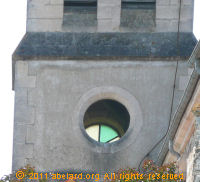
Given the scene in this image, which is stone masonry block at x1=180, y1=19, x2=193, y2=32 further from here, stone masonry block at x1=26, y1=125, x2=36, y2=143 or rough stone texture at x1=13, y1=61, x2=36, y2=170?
stone masonry block at x1=26, y1=125, x2=36, y2=143

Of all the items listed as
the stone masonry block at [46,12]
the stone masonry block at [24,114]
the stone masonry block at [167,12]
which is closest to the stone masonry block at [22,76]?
the stone masonry block at [24,114]

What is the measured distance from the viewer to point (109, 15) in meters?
24.5

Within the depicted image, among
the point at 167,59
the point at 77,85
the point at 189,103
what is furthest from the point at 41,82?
the point at 189,103

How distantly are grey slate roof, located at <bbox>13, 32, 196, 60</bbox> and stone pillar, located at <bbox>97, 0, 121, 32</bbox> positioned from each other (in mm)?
A: 137

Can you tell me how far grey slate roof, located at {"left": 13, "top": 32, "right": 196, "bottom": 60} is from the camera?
24.0 metres

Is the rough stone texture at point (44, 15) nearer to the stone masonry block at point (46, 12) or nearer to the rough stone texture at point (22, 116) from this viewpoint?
the stone masonry block at point (46, 12)

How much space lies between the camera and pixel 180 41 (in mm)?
24141

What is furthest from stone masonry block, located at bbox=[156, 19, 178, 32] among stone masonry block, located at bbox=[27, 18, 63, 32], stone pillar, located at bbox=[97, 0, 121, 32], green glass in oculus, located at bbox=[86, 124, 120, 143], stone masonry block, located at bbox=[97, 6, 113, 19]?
green glass in oculus, located at bbox=[86, 124, 120, 143]

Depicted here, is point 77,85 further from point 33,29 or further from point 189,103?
point 189,103

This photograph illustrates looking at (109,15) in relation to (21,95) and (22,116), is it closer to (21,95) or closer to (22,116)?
(21,95)

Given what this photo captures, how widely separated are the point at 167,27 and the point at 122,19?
0.78m

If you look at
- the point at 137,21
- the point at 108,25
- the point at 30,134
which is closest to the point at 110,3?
the point at 108,25

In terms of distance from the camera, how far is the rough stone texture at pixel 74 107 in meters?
23.2

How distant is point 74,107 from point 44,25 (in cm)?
167
